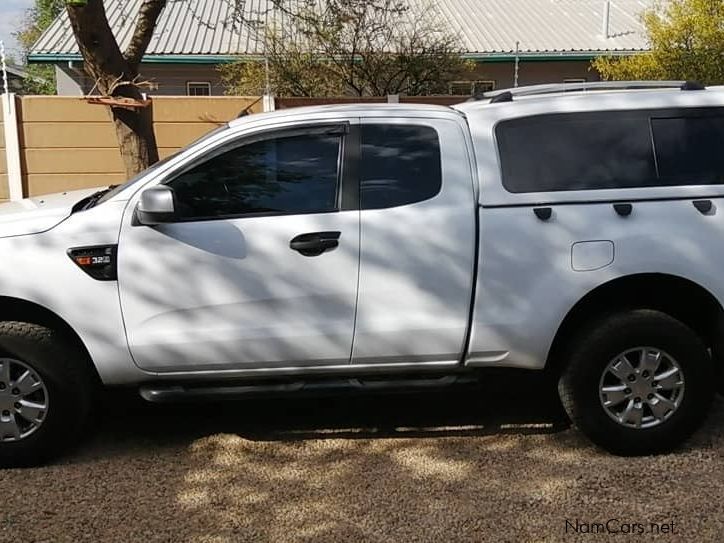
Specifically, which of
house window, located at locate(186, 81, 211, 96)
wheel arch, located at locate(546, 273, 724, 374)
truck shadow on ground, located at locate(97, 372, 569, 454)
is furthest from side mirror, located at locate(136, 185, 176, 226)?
house window, located at locate(186, 81, 211, 96)

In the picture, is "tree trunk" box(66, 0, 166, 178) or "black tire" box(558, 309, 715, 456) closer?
"black tire" box(558, 309, 715, 456)

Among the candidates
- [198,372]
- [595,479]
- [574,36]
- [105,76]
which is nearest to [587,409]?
[595,479]

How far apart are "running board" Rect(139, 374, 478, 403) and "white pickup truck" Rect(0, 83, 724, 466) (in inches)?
0.5

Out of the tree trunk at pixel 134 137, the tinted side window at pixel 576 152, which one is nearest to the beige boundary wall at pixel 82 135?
the tree trunk at pixel 134 137

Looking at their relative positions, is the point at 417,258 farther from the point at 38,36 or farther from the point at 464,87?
the point at 38,36

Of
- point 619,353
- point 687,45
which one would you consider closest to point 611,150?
point 619,353

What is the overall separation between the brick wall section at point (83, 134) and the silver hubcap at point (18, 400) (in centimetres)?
686

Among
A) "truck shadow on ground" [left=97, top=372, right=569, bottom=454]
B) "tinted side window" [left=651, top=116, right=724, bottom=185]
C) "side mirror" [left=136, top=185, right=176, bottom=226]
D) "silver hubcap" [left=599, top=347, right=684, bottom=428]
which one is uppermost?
"tinted side window" [left=651, top=116, right=724, bottom=185]

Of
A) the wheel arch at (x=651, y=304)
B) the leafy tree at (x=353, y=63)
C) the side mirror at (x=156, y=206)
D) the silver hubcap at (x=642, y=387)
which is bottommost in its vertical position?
the silver hubcap at (x=642, y=387)

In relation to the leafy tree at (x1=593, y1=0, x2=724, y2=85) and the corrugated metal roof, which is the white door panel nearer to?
→ the leafy tree at (x1=593, y1=0, x2=724, y2=85)

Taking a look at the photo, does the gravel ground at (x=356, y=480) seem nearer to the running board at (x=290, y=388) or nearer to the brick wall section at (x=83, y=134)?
the running board at (x=290, y=388)

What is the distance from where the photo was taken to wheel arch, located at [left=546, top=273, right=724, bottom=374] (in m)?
4.15

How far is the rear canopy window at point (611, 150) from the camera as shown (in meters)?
4.16

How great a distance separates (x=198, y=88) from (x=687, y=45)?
401 inches
